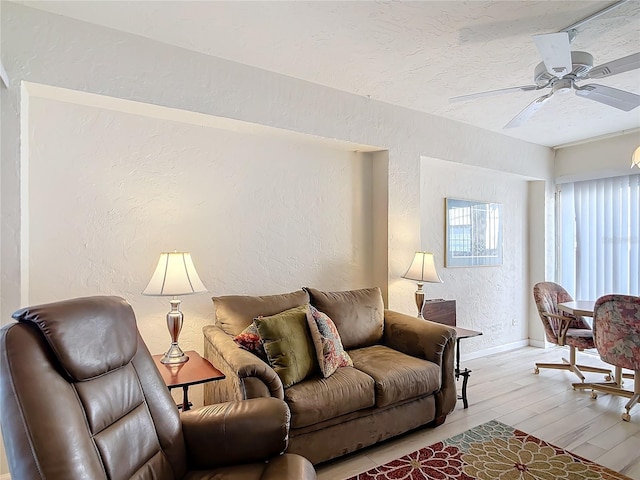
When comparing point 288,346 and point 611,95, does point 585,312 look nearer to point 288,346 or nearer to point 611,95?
point 611,95

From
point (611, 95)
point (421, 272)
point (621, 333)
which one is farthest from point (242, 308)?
point (621, 333)

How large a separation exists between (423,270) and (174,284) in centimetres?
205

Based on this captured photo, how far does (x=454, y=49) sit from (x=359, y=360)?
220 cm

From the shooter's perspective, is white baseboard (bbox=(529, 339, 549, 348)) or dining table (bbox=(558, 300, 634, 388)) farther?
white baseboard (bbox=(529, 339, 549, 348))

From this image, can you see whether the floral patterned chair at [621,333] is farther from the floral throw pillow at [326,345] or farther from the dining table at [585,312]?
the floral throw pillow at [326,345]

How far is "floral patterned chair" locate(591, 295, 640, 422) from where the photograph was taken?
2672 millimetres

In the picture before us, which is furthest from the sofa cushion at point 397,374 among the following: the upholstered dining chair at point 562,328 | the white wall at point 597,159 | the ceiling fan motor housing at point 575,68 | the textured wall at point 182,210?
the white wall at point 597,159

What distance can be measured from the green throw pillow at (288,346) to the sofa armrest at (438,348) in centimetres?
85

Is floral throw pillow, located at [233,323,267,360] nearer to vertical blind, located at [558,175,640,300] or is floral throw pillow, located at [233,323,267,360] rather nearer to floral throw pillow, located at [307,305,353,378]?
floral throw pillow, located at [307,305,353,378]

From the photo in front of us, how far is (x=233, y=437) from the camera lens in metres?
1.43

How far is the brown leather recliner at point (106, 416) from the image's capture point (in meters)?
1.03

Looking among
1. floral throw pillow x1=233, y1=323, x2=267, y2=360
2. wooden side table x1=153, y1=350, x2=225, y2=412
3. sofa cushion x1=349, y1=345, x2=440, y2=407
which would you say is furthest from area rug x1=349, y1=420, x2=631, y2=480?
wooden side table x1=153, y1=350, x2=225, y2=412

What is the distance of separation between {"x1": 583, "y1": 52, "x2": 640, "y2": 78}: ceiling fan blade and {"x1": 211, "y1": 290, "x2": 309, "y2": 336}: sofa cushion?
2275 mm

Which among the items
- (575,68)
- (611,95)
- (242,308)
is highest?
(575,68)
